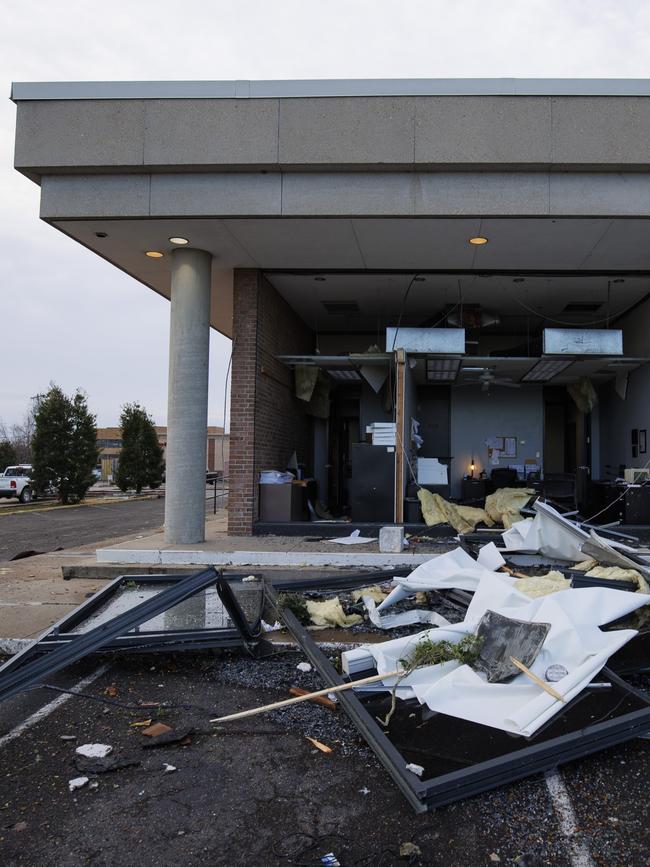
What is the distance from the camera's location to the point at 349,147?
7.58 m

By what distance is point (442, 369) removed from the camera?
37.7 feet

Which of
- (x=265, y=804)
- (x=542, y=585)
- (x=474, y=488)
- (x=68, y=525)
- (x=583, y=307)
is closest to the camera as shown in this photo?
(x=265, y=804)

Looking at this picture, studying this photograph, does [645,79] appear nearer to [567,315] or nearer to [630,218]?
[630,218]

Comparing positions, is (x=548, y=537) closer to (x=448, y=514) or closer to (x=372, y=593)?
(x=372, y=593)

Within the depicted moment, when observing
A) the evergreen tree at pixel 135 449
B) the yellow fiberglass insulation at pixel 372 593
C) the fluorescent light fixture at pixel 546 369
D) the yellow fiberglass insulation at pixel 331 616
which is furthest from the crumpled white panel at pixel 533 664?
the evergreen tree at pixel 135 449

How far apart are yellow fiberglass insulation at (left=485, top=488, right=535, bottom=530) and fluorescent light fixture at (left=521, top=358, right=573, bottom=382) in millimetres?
2280

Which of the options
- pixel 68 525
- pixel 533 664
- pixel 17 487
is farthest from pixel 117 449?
pixel 533 664

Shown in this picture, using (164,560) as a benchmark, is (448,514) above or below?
above

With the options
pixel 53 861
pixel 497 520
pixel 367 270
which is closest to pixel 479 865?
pixel 53 861

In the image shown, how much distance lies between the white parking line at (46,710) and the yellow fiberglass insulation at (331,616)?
1783 millimetres

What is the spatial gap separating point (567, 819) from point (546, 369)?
9923mm

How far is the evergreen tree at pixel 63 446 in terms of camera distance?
24812 mm

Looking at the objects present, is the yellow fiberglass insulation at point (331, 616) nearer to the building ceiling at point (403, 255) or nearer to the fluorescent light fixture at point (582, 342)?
the building ceiling at point (403, 255)

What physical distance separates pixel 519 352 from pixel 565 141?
653 centimetres
